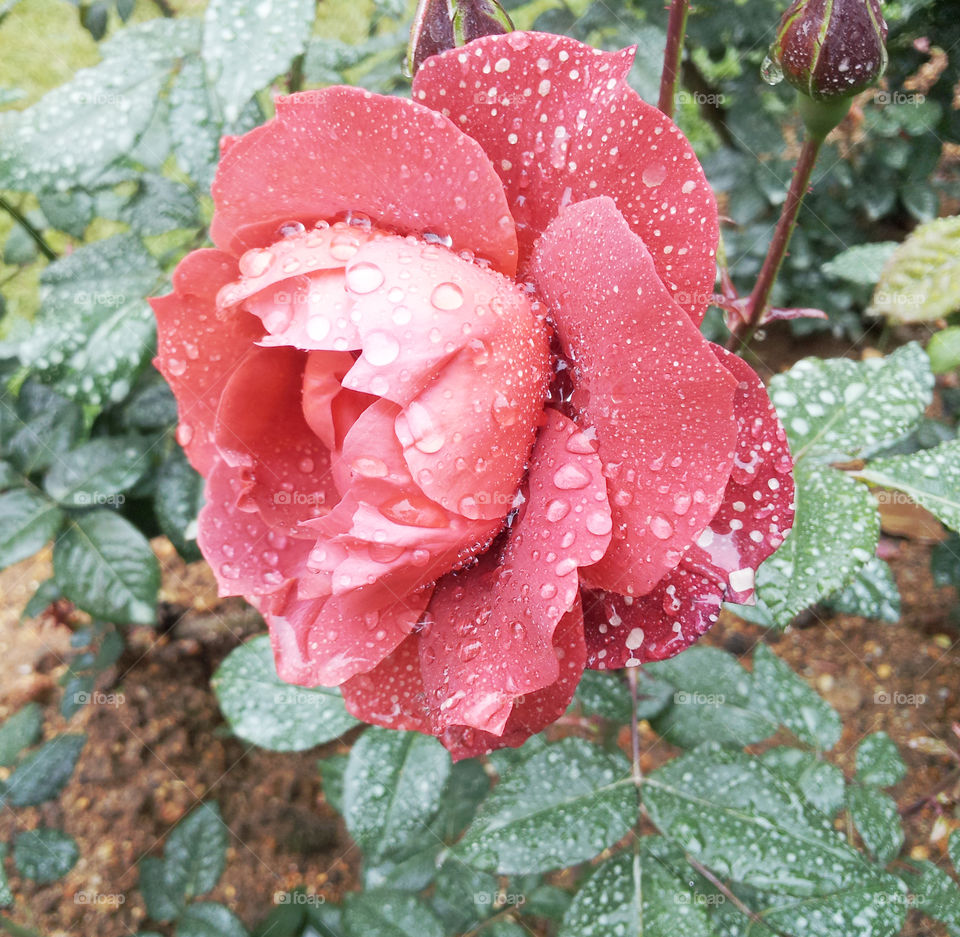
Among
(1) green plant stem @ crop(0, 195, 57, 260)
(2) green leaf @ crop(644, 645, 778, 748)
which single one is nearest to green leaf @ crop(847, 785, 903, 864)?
(2) green leaf @ crop(644, 645, 778, 748)

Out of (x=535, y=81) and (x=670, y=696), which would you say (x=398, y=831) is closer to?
(x=670, y=696)

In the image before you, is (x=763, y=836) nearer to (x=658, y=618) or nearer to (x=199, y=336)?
(x=658, y=618)

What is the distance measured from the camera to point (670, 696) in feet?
3.72

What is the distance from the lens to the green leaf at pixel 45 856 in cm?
123

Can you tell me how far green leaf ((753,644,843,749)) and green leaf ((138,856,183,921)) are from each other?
3.10ft

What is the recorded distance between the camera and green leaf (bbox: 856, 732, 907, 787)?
1.04m

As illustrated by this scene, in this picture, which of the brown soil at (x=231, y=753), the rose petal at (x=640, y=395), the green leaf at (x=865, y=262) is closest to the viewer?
the rose petal at (x=640, y=395)

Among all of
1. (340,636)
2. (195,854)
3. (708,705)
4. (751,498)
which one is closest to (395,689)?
(340,636)

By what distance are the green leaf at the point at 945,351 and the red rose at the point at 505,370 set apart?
54 centimetres

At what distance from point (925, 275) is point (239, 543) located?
854mm

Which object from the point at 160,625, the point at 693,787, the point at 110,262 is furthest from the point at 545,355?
the point at 160,625

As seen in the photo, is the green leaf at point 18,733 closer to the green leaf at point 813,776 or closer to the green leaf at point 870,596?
the green leaf at point 813,776

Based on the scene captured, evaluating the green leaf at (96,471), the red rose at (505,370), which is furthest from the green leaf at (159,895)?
the red rose at (505,370)

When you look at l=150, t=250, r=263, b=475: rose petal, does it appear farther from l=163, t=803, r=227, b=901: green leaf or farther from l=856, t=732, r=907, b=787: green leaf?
l=856, t=732, r=907, b=787: green leaf
